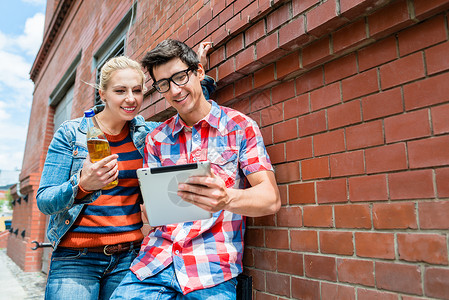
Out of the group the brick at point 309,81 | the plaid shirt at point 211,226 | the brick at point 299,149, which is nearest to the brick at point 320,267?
the plaid shirt at point 211,226

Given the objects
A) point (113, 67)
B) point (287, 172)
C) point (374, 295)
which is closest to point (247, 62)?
point (287, 172)

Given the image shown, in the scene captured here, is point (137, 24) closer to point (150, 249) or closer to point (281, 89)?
→ point (281, 89)

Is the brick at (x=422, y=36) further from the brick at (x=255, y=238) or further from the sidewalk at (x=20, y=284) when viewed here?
the sidewalk at (x=20, y=284)

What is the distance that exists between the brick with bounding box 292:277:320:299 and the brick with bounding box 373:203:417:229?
42 centimetres

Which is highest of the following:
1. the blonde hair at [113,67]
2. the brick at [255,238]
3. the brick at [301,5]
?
the brick at [301,5]

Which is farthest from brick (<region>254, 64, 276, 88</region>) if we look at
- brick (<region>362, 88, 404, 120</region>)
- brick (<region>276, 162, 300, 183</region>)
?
brick (<region>362, 88, 404, 120</region>)

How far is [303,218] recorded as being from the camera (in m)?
1.62

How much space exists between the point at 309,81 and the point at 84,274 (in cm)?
158

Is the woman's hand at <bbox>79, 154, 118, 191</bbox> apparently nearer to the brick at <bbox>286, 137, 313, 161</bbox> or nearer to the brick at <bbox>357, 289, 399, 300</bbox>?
the brick at <bbox>286, 137, 313, 161</bbox>

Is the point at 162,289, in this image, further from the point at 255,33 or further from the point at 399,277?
the point at 255,33

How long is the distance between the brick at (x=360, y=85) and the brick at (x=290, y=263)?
79 cm

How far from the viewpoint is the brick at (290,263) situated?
62.9 inches

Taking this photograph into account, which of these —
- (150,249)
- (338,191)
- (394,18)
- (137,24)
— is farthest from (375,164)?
(137,24)

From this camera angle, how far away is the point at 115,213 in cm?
190
